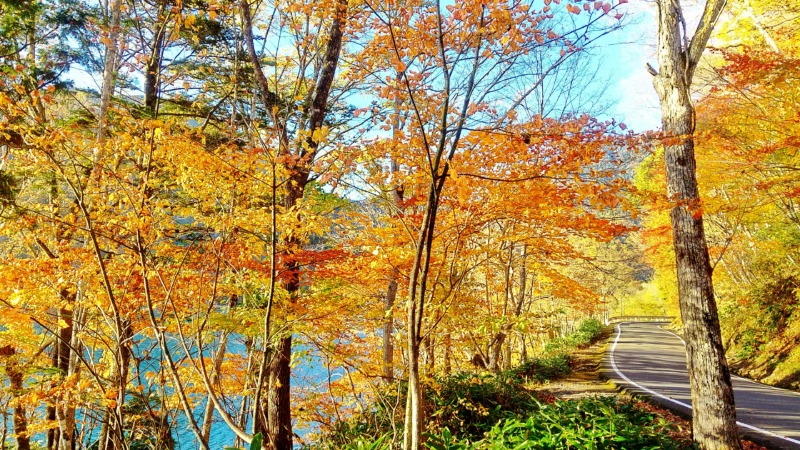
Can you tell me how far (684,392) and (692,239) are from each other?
22.8ft

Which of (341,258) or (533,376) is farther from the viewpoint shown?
(533,376)

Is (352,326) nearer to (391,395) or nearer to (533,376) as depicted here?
(391,395)

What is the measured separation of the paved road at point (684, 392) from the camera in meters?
6.60

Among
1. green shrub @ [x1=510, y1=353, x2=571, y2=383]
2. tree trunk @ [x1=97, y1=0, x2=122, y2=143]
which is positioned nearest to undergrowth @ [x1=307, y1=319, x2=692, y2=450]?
green shrub @ [x1=510, y1=353, x2=571, y2=383]

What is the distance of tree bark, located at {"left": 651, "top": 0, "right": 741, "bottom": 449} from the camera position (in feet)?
15.2

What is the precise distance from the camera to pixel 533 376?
12438mm

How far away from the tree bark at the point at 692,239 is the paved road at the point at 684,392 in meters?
2.58

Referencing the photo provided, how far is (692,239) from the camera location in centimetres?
489

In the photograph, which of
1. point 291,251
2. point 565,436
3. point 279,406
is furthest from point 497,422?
point 291,251

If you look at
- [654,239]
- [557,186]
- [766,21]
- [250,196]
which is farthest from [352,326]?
[654,239]

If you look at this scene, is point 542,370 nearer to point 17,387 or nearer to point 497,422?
point 497,422

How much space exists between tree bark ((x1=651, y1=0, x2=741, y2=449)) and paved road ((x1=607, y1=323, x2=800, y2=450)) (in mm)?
2583

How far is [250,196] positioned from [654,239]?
52.0 feet

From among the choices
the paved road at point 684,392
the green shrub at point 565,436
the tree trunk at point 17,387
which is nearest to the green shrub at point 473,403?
the green shrub at point 565,436
